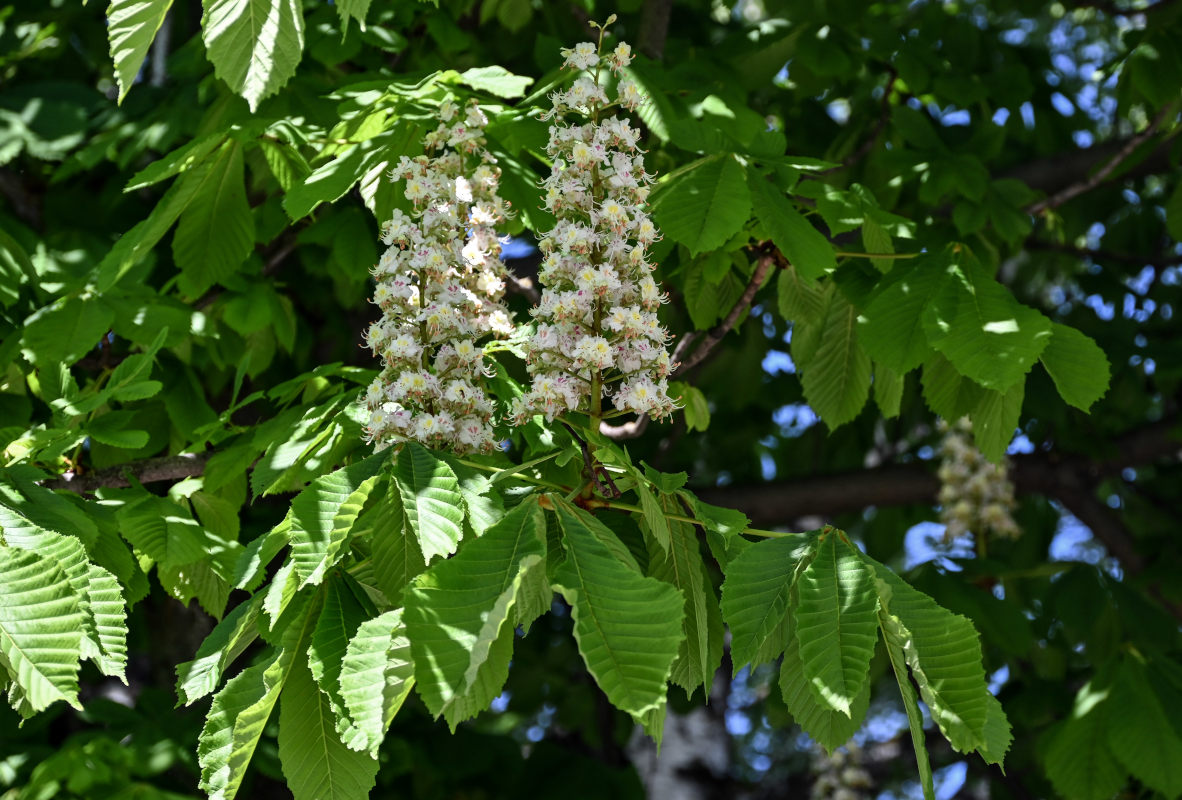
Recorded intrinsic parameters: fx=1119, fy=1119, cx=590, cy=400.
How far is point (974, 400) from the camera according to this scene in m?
2.48

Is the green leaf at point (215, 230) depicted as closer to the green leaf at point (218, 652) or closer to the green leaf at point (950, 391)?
the green leaf at point (218, 652)

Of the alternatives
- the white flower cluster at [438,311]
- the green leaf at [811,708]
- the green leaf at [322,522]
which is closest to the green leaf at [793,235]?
the white flower cluster at [438,311]

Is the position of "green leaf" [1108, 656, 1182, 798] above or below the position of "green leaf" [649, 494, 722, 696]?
below

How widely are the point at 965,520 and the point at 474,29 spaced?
2.71 meters

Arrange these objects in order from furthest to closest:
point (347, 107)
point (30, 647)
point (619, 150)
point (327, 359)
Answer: point (327, 359)
point (347, 107)
point (619, 150)
point (30, 647)

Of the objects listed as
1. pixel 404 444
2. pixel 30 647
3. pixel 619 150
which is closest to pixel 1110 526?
pixel 619 150

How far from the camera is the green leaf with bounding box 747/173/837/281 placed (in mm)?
2064

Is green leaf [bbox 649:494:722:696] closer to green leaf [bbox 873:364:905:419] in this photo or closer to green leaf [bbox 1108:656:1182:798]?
green leaf [bbox 873:364:905:419]

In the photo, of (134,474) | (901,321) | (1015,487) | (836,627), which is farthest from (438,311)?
(1015,487)

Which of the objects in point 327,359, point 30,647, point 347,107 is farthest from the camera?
point 327,359

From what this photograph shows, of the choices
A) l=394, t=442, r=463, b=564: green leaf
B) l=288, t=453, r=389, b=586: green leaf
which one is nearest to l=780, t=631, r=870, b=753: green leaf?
l=394, t=442, r=463, b=564: green leaf

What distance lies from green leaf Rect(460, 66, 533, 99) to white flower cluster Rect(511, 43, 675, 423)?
21.8 inches

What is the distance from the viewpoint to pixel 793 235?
209 centimetres

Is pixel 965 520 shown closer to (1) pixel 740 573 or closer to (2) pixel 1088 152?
(2) pixel 1088 152
